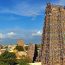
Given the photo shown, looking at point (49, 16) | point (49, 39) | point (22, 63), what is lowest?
point (22, 63)

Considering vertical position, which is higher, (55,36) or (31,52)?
(55,36)

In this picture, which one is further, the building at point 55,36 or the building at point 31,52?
the building at point 31,52

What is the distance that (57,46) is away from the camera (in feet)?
199

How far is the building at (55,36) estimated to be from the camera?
198 ft

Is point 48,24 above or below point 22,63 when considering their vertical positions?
above

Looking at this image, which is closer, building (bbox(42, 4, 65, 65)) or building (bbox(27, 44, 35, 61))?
building (bbox(42, 4, 65, 65))

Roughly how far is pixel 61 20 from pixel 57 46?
195 inches

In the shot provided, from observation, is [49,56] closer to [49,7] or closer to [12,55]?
[49,7]

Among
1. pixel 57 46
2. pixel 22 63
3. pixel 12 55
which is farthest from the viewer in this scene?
pixel 12 55

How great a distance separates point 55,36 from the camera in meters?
60.6

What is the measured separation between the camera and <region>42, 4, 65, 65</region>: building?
60438 millimetres

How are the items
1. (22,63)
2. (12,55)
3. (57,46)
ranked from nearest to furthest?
(57,46) < (22,63) < (12,55)

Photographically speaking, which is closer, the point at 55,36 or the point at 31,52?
the point at 55,36

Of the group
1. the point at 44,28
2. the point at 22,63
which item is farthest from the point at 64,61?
the point at 22,63
